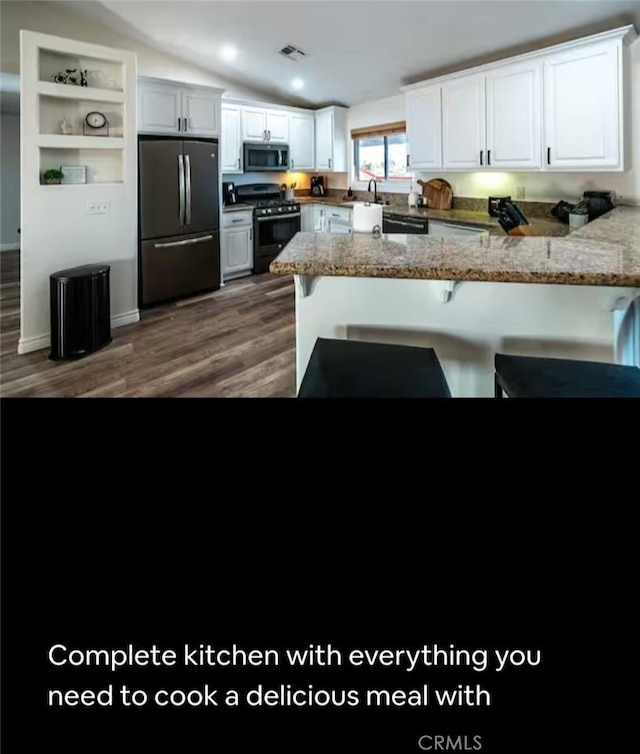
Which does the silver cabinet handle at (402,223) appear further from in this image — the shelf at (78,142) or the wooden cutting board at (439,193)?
the shelf at (78,142)

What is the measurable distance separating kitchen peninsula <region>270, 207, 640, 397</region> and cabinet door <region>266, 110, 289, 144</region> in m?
4.43

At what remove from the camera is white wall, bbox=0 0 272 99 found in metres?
3.29

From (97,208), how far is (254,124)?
2.60 m

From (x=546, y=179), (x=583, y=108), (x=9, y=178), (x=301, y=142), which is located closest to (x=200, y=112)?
(x=301, y=142)

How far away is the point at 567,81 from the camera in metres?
3.32

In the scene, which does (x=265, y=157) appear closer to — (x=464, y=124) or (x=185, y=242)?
(x=185, y=242)

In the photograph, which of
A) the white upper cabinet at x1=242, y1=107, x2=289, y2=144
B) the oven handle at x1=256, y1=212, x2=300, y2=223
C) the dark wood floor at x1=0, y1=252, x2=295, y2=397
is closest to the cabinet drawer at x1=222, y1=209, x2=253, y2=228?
the oven handle at x1=256, y1=212, x2=300, y2=223

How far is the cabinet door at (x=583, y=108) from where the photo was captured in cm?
311

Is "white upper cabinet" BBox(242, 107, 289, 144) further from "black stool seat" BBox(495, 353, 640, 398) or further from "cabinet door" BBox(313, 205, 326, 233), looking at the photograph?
"black stool seat" BBox(495, 353, 640, 398)

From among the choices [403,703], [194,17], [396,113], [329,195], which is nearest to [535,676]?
[403,703]

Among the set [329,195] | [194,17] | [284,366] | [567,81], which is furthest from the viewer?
[329,195]

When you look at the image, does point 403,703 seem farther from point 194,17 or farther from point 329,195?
point 329,195

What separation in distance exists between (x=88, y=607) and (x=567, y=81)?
400 cm

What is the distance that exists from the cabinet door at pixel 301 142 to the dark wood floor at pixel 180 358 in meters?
2.42
